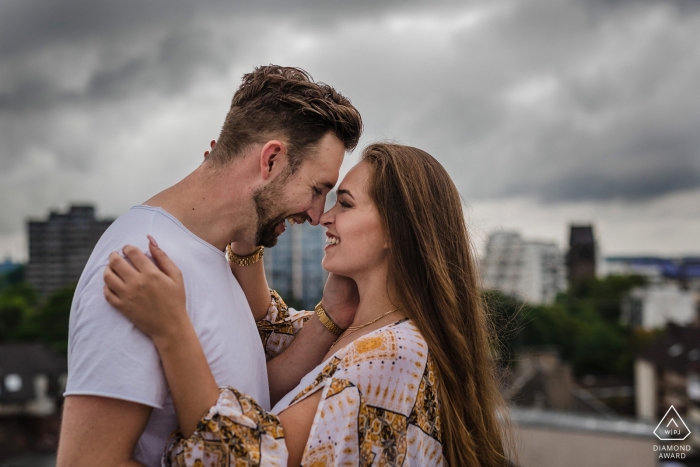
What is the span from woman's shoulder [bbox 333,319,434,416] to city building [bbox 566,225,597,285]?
68126 mm

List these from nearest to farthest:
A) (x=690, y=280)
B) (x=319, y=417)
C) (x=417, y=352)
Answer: (x=319, y=417) → (x=417, y=352) → (x=690, y=280)

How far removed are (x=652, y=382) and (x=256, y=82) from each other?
49223mm

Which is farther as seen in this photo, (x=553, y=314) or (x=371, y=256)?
(x=553, y=314)

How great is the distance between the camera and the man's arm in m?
1.84

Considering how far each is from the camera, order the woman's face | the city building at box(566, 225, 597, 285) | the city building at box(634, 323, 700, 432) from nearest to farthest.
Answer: the woman's face < the city building at box(634, 323, 700, 432) < the city building at box(566, 225, 597, 285)

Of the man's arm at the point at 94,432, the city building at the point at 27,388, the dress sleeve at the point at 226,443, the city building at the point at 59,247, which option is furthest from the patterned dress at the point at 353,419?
the city building at the point at 59,247

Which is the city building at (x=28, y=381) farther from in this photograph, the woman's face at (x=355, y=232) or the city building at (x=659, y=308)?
the city building at (x=659, y=308)

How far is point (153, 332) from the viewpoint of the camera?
76.9 inches

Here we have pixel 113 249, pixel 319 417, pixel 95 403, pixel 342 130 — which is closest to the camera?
pixel 95 403

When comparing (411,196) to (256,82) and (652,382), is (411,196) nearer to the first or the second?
(256,82)

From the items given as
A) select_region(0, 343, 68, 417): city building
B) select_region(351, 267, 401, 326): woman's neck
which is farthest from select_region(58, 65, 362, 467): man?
select_region(0, 343, 68, 417): city building

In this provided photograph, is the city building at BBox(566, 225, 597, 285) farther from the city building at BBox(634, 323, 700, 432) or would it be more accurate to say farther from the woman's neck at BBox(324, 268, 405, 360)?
the woman's neck at BBox(324, 268, 405, 360)

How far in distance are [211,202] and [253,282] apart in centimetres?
72

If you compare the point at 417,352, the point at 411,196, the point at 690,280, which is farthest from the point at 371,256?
the point at 690,280
